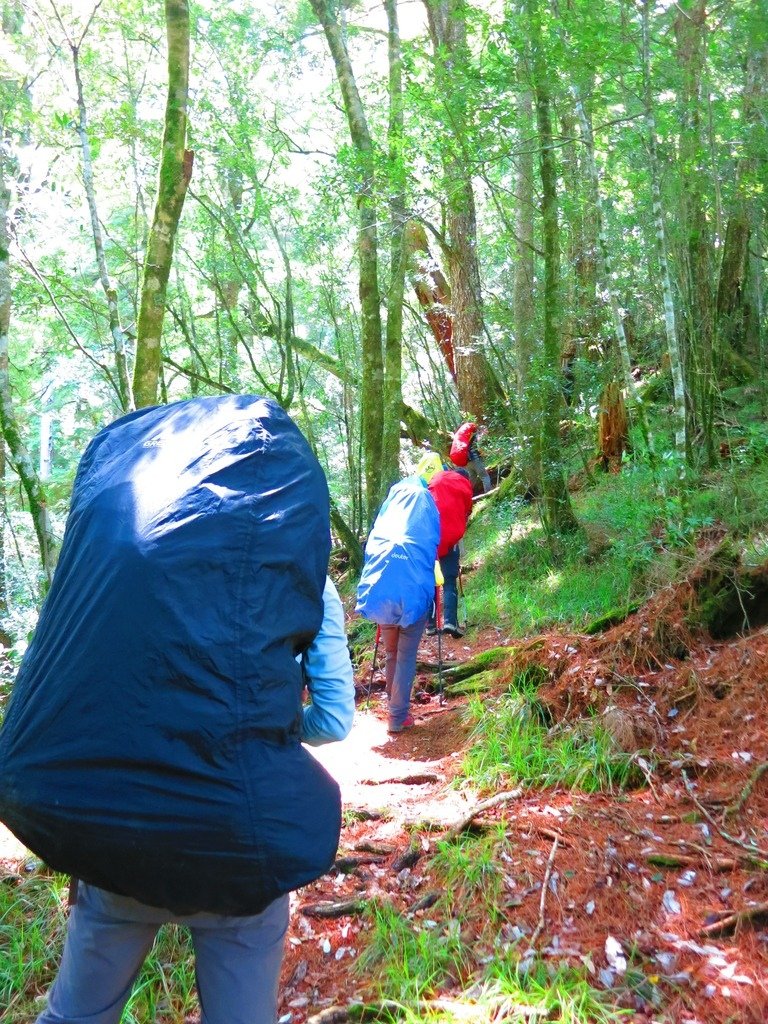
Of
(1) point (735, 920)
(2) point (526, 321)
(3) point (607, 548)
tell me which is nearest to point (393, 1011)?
(1) point (735, 920)

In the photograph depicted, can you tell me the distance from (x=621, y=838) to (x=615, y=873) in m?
0.28

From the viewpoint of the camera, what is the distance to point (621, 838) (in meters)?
3.90

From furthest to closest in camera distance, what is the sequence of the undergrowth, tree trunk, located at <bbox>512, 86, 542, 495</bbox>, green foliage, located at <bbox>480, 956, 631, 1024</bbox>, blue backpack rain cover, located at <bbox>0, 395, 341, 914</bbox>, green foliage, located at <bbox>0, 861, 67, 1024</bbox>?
tree trunk, located at <bbox>512, 86, 542, 495</bbox> < the undergrowth < green foliage, located at <bbox>0, 861, 67, 1024</bbox> < green foliage, located at <bbox>480, 956, 631, 1024</bbox> < blue backpack rain cover, located at <bbox>0, 395, 341, 914</bbox>

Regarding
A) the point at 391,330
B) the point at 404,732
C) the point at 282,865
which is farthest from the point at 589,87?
the point at 282,865

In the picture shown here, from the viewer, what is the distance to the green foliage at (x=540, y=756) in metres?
4.57

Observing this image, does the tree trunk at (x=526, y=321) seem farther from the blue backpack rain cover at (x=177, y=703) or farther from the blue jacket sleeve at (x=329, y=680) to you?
the blue backpack rain cover at (x=177, y=703)

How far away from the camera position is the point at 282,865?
5.57 feet

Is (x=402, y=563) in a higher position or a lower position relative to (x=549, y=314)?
lower

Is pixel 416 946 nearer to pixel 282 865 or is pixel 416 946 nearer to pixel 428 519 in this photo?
pixel 282 865

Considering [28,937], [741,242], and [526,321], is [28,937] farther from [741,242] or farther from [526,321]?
[741,242]

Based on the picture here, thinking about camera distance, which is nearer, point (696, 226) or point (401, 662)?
point (401, 662)

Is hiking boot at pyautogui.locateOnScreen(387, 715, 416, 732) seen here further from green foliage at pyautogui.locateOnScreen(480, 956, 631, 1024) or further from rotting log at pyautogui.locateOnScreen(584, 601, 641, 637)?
green foliage at pyautogui.locateOnScreen(480, 956, 631, 1024)

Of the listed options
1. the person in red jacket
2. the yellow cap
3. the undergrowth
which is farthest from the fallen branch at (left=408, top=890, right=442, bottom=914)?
the person in red jacket

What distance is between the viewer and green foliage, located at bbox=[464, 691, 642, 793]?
4.57 meters
